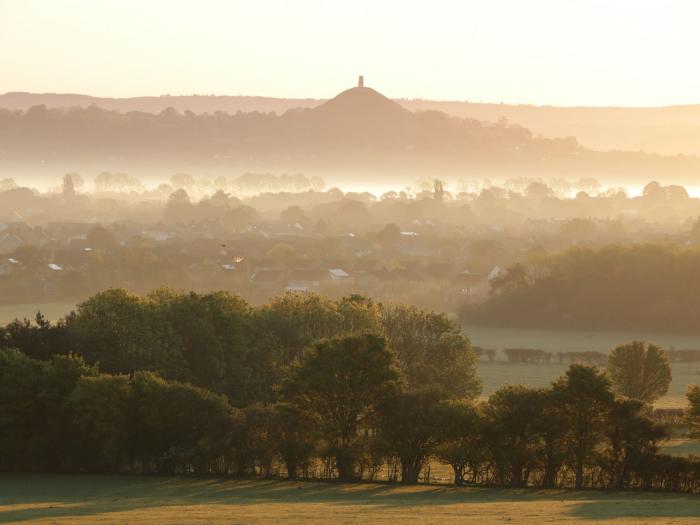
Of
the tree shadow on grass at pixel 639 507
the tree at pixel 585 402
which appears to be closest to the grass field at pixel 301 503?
the tree shadow on grass at pixel 639 507

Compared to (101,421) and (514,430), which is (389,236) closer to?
(101,421)

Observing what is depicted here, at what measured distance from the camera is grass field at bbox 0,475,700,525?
23.7 metres

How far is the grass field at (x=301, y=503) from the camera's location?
23.7m

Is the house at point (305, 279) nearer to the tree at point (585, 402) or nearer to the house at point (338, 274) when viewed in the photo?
the house at point (338, 274)

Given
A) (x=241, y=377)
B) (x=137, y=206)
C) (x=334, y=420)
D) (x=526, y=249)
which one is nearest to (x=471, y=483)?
(x=334, y=420)

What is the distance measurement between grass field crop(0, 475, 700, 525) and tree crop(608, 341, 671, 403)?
14.5 m

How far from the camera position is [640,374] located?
43.3m

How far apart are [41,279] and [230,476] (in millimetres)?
53705

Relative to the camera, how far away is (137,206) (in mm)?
171875

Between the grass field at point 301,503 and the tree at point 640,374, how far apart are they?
47.6 ft

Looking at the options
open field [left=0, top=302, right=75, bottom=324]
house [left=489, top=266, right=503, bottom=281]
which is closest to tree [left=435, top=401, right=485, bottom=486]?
open field [left=0, top=302, right=75, bottom=324]

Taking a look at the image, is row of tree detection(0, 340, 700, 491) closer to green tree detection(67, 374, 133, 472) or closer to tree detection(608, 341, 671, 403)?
green tree detection(67, 374, 133, 472)

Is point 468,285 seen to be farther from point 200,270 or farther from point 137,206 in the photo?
point 137,206

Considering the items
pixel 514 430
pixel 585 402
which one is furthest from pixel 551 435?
pixel 585 402
